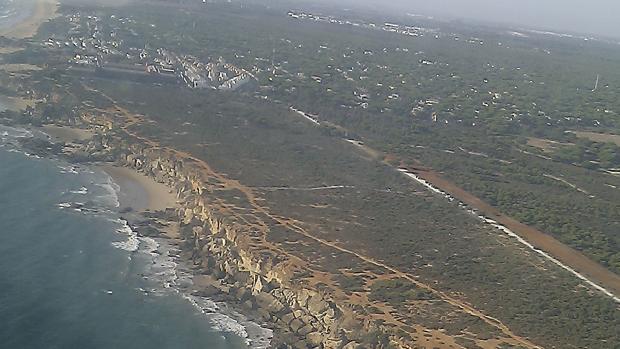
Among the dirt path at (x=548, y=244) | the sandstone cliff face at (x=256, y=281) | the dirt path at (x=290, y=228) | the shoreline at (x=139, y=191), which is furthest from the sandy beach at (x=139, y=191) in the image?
the dirt path at (x=548, y=244)

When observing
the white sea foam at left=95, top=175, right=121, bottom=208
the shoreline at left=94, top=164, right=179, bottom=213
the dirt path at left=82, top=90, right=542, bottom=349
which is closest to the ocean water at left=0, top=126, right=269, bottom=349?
the white sea foam at left=95, top=175, right=121, bottom=208

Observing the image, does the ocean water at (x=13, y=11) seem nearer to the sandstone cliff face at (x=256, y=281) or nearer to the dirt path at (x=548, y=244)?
the sandstone cliff face at (x=256, y=281)

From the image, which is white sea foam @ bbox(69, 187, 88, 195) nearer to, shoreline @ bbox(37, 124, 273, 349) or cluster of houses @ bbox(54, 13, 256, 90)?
shoreline @ bbox(37, 124, 273, 349)

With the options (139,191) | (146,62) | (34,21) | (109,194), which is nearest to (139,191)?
(139,191)

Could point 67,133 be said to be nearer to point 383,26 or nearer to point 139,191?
point 139,191

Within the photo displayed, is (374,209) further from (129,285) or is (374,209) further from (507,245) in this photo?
(129,285)
